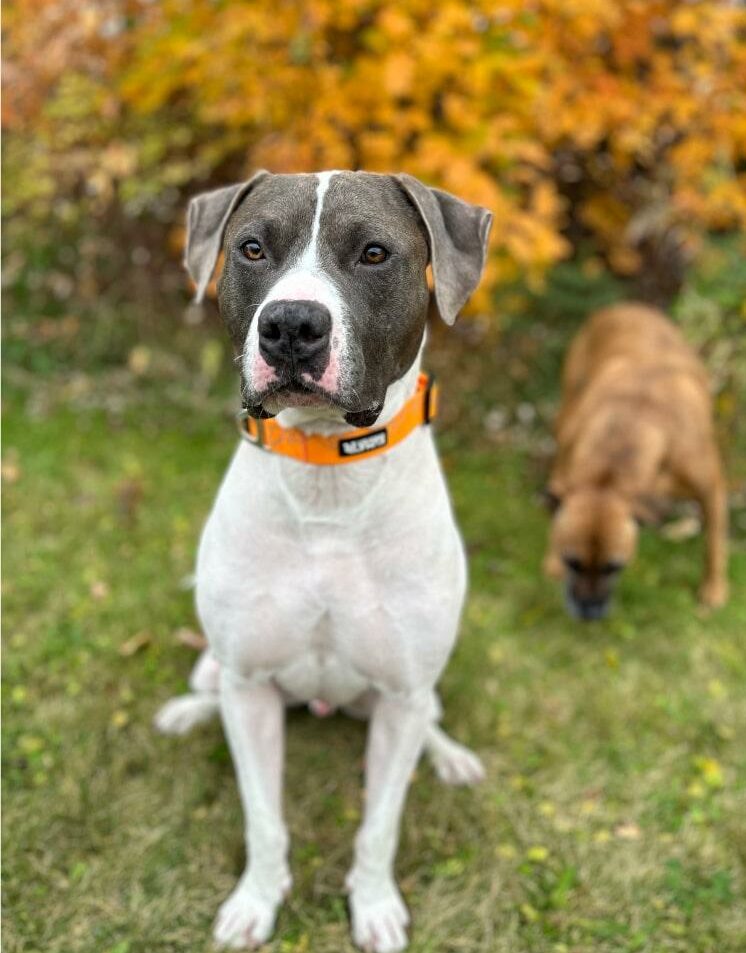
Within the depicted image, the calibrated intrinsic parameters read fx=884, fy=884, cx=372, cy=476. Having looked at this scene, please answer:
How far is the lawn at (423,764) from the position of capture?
9.47 feet

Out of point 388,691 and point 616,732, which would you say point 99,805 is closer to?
point 388,691

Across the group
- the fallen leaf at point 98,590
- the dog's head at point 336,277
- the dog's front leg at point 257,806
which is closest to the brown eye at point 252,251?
the dog's head at point 336,277

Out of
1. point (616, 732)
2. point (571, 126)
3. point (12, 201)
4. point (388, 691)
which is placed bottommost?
point (616, 732)

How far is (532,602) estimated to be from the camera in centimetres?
478

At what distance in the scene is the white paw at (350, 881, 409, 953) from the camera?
2.76 meters

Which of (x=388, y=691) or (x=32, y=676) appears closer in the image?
(x=388, y=691)

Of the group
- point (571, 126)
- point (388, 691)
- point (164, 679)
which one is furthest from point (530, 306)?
point (388, 691)

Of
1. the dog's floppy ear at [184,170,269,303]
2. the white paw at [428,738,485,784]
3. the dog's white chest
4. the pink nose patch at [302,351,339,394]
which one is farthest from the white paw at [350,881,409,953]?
the dog's floppy ear at [184,170,269,303]

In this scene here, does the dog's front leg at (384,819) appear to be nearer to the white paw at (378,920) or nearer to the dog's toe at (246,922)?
the white paw at (378,920)

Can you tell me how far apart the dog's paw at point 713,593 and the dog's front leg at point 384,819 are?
8.86 ft

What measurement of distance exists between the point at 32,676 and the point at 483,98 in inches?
148

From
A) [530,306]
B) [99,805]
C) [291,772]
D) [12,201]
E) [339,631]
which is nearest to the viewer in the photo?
[339,631]

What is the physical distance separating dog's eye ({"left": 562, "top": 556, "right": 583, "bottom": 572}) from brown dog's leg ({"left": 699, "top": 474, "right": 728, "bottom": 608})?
929 millimetres

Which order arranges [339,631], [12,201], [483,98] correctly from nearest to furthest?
[339,631] → [483,98] → [12,201]
